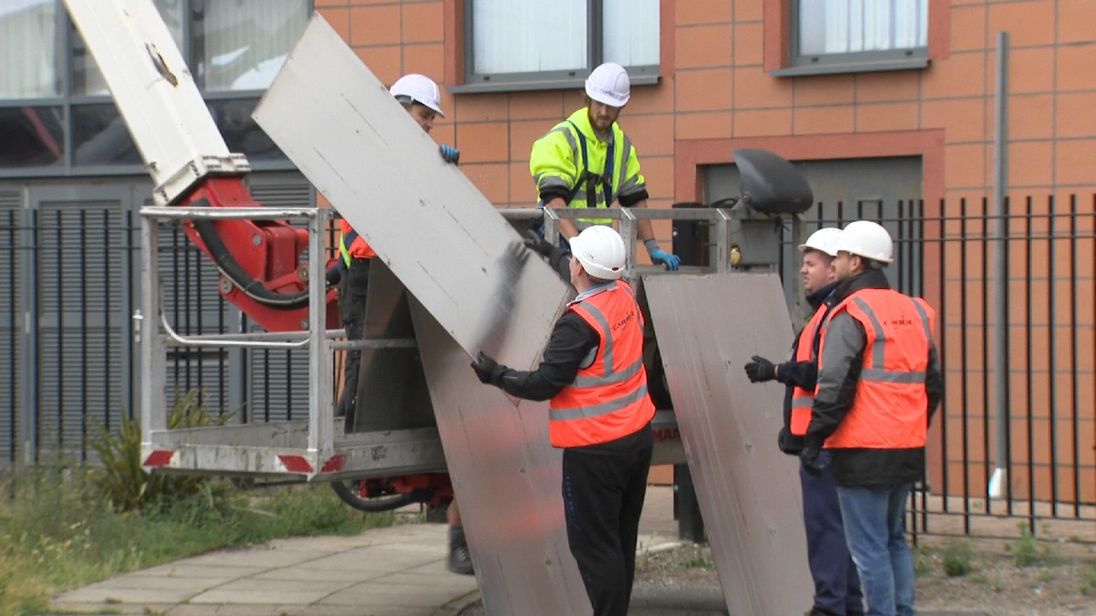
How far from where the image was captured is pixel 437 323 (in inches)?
299

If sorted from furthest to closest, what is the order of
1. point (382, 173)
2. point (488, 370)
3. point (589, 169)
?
point (589, 169) → point (382, 173) → point (488, 370)

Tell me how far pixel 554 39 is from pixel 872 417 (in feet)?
24.1

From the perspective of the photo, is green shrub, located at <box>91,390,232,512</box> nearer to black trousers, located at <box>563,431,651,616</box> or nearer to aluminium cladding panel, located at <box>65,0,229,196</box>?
aluminium cladding panel, located at <box>65,0,229,196</box>

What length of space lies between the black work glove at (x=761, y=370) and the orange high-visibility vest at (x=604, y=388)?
572 mm

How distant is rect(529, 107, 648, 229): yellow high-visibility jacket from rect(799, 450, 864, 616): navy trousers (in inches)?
59.8

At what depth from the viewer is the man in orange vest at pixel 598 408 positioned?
7051mm

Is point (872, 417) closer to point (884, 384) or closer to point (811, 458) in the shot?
point (884, 384)

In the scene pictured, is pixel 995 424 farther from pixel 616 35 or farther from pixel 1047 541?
pixel 616 35

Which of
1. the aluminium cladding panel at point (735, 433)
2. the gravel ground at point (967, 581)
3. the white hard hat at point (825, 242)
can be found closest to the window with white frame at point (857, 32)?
the gravel ground at point (967, 581)

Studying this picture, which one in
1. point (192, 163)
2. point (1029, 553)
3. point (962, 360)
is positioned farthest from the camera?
point (962, 360)

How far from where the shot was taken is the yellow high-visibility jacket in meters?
8.14

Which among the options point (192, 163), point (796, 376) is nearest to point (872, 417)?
point (796, 376)

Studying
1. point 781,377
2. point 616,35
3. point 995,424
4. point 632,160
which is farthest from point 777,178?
point 616,35

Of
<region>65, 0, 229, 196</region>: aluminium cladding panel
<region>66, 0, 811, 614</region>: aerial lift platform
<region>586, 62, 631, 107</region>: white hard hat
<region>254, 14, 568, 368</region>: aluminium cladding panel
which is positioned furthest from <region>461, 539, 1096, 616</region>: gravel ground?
<region>65, 0, 229, 196</region>: aluminium cladding panel
